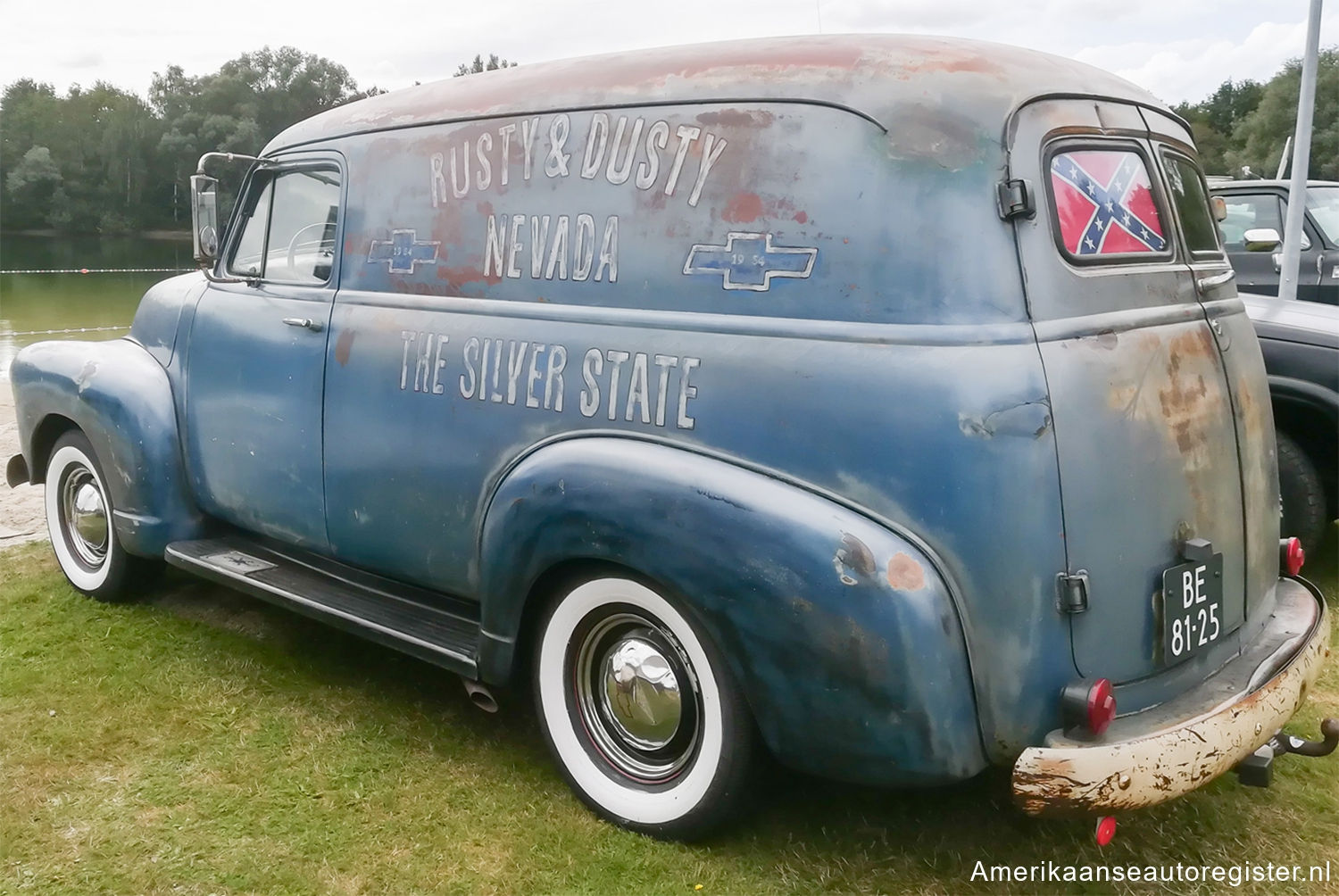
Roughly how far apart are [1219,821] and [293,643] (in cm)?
330

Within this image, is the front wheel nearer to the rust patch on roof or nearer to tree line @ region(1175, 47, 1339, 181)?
the rust patch on roof

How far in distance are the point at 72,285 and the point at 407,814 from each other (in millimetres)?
30800

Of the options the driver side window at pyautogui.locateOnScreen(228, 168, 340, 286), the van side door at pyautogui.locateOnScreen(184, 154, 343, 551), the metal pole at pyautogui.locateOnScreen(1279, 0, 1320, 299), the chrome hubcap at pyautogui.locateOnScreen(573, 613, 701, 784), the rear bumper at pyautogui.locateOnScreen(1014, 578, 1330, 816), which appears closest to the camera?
the rear bumper at pyautogui.locateOnScreen(1014, 578, 1330, 816)

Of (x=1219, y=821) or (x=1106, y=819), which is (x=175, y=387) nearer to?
(x=1106, y=819)

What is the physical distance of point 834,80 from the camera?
2.59 m

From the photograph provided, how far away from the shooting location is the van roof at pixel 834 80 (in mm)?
2488

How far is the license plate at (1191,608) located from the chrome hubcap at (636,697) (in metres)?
1.15

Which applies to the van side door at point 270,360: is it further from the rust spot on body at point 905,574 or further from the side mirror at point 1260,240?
the side mirror at point 1260,240

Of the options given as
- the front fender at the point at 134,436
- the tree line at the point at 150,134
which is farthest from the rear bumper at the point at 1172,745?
the tree line at the point at 150,134

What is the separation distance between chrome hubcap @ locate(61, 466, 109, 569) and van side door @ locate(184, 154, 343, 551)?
0.68m

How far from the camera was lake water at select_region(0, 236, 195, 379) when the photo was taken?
54.7ft

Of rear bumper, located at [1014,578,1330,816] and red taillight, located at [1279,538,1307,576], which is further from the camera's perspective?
red taillight, located at [1279,538,1307,576]

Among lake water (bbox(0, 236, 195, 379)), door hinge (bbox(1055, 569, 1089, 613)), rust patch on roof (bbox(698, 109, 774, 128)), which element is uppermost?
rust patch on roof (bbox(698, 109, 774, 128))

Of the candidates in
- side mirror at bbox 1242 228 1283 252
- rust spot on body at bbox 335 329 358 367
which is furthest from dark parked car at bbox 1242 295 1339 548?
rust spot on body at bbox 335 329 358 367
